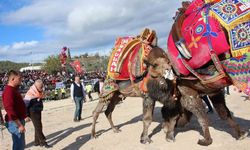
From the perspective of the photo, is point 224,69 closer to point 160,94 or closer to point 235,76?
point 235,76

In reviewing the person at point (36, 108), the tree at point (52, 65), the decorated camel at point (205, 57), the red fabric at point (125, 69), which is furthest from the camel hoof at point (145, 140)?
the tree at point (52, 65)

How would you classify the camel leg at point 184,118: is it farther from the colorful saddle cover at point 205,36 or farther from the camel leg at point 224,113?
the colorful saddle cover at point 205,36

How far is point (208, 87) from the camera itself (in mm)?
5891

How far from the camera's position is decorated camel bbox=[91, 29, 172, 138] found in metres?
7.14

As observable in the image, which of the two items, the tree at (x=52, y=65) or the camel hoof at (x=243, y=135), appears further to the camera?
the tree at (x=52, y=65)

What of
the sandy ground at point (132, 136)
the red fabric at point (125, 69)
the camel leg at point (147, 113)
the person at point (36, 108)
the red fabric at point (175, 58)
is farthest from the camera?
the person at point (36, 108)

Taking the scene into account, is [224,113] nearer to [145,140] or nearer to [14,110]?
[145,140]

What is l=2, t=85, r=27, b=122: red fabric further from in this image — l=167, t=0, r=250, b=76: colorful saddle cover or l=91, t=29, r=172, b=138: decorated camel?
l=167, t=0, r=250, b=76: colorful saddle cover

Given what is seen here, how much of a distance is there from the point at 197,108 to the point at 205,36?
4.85 ft

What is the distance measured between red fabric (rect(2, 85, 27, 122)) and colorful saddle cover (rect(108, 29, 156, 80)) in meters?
2.64

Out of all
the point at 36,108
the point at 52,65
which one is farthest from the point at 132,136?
the point at 52,65

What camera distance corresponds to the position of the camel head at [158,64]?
618 centimetres

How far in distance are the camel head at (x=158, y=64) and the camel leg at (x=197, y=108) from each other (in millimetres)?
508

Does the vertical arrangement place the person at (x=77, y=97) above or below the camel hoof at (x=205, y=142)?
above
